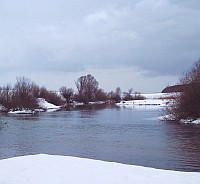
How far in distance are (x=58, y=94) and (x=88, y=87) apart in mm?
23833

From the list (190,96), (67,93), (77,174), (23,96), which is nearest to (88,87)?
(67,93)

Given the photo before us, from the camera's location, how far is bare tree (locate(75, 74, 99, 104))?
4880 inches

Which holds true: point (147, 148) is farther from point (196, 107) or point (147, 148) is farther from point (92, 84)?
point (92, 84)

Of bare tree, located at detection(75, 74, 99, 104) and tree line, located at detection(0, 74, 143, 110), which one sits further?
bare tree, located at detection(75, 74, 99, 104)

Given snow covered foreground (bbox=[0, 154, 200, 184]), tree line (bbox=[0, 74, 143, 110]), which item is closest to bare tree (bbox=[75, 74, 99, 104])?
tree line (bbox=[0, 74, 143, 110])

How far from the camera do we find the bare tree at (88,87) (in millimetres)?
123944

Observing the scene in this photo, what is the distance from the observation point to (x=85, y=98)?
12150 centimetres

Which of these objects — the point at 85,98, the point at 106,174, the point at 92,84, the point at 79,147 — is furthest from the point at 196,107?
the point at 92,84

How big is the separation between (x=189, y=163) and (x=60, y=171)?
7.01m

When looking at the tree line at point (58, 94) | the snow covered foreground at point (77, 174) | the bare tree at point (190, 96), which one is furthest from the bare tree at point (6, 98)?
the snow covered foreground at point (77, 174)

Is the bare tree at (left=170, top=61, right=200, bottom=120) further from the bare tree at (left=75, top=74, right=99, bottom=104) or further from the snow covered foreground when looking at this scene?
the bare tree at (left=75, top=74, right=99, bottom=104)

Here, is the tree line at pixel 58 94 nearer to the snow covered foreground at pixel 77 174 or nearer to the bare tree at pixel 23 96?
the bare tree at pixel 23 96

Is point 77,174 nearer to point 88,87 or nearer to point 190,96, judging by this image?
point 190,96

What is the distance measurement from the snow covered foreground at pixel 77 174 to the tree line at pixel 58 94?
59514 millimetres
